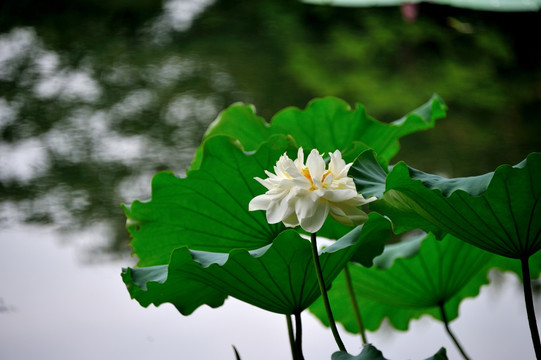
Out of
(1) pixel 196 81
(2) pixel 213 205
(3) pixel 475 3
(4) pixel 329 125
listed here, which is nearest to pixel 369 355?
(2) pixel 213 205

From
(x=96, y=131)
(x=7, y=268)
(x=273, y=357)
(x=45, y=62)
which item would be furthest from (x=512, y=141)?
(x=45, y=62)

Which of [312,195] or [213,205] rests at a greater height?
[312,195]

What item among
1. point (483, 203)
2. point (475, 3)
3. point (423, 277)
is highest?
point (483, 203)

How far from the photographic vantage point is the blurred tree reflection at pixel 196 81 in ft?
5.40

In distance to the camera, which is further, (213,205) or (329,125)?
(329,125)

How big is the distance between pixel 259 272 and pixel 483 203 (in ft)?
0.67

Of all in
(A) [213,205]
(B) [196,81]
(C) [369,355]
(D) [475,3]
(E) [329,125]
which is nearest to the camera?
(C) [369,355]

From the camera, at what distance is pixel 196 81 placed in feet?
6.84

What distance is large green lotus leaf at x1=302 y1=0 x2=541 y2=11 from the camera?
2.75 metres

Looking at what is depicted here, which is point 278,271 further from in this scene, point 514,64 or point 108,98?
point 514,64

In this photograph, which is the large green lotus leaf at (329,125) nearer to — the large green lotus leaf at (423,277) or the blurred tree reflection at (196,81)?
the large green lotus leaf at (423,277)

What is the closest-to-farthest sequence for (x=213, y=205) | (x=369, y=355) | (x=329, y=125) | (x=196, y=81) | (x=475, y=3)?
(x=369, y=355) < (x=213, y=205) < (x=329, y=125) < (x=196, y=81) < (x=475, y=3)

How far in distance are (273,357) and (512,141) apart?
1010mm

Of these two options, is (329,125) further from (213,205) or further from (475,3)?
(475,3)
